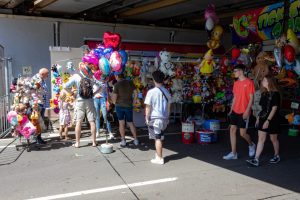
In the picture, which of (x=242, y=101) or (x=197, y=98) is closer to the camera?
(x=242, y=101)

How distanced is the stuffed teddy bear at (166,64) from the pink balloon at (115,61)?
2.54 meters

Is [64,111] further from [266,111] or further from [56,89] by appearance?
[266,111]

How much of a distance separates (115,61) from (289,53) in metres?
3.96

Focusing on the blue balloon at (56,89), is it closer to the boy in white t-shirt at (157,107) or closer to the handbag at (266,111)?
the boy in white t-shirt at (157,107)

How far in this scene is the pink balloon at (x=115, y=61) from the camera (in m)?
6.19

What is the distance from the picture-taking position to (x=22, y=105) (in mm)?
Answer: 6531

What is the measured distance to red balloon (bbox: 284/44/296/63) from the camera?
720 cm

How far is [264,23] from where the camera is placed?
9.12 metres

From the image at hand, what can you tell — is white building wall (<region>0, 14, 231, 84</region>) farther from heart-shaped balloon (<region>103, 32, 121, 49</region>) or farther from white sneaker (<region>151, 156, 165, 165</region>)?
white sneaker (<region>151, 156, 165, 165</region>)

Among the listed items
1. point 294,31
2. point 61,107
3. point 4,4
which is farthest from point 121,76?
point 4,4

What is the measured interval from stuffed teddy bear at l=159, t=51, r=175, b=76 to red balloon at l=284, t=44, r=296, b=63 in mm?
2938

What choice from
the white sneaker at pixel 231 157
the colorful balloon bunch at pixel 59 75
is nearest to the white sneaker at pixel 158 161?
the white sneaker at pixel 231 157

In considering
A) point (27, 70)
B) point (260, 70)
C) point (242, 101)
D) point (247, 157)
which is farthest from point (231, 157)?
point (27, 70)

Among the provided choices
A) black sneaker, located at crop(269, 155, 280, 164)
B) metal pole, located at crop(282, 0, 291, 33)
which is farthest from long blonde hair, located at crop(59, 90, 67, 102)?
metal pole, located at crop(282, 0, 291, 33)
